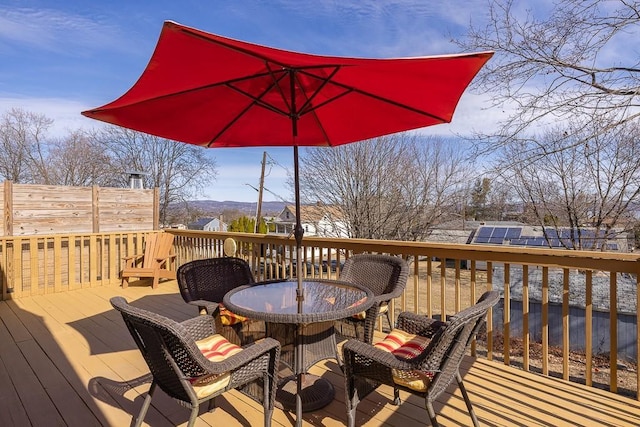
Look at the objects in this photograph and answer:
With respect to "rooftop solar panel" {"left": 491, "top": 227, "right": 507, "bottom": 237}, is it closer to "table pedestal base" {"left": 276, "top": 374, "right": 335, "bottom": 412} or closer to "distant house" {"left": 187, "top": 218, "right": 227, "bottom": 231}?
"table pedestal base" {"left": 276, "top": 374, "right": 335, "bottom": 412}

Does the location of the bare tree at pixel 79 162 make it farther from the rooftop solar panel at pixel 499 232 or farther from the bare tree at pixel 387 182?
the rooftop solar panel at pixel 499 232

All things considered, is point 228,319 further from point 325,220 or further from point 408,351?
point 325,220

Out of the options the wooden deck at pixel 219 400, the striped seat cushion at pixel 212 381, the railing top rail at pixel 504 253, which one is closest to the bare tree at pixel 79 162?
the wooden deck at pixel 219 400

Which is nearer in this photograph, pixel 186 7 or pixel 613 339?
pixel 613 339

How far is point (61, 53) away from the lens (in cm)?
1063

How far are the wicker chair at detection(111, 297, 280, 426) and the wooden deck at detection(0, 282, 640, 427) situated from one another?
1.60ft

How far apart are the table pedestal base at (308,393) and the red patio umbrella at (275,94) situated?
0.69m

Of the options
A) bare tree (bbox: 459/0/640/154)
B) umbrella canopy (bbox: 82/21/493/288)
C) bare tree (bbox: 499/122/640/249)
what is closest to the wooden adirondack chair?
umbrella canopy (bbox: 82/21/493/288)

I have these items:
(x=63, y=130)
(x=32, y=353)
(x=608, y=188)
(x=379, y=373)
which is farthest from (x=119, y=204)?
(x=63, y=130)

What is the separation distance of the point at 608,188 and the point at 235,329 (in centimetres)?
839

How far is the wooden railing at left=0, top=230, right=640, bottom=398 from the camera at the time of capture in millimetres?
2572

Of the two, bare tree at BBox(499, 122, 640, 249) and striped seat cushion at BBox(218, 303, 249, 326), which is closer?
striped seat cushion at BBox(218, 303, 249, 326)

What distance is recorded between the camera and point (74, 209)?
626cm

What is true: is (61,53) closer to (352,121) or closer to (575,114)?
(352,121)
